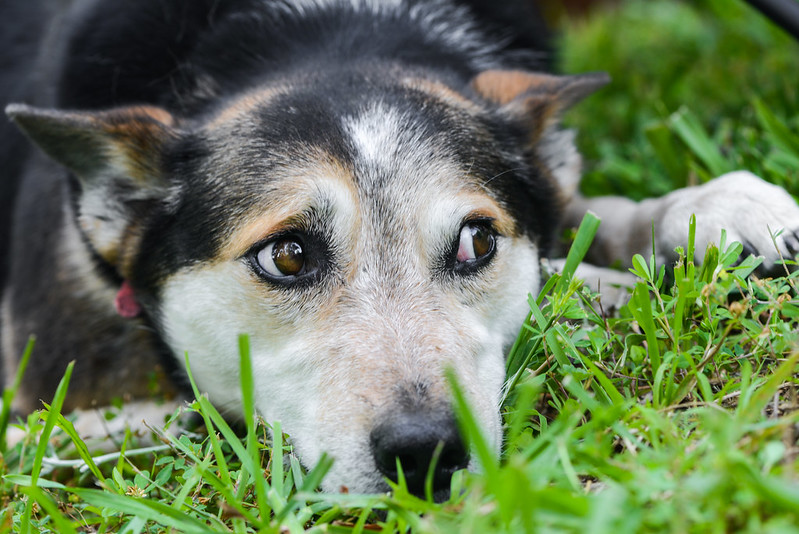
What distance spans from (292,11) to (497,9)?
1058 millimetres

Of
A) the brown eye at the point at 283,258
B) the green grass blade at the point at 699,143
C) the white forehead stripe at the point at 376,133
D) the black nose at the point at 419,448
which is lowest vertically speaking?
the green grass blade at the point at 699,143

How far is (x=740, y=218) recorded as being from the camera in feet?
8.55

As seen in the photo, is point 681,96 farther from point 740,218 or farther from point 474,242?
point 474,242

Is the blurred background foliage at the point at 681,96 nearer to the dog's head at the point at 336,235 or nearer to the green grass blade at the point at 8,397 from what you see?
the dog's head at the point at 336,235

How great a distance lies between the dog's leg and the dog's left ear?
1.72 feet

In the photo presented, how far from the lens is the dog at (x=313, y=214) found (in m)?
2.23

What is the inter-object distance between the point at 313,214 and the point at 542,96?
1105 millimetres

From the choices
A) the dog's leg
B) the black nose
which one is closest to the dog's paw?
the dog's leg

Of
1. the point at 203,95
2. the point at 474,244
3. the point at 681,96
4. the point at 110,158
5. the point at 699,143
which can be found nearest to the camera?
the point at 474,244

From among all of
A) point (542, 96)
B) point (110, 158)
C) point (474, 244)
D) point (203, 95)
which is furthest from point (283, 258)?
point (542, 96)

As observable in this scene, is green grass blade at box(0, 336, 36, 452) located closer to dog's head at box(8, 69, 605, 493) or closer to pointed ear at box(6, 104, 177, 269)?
dog's head at box(8, 69, 605, 493)

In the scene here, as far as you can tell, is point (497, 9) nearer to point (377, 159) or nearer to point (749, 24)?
point (377, 159)

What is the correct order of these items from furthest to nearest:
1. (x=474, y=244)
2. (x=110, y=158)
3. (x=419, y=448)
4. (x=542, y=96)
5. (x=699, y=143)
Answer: (x=699, y=143), (x=542, y=96), (x=110, y=158), (x=474, y=244), (x=419, y=448)

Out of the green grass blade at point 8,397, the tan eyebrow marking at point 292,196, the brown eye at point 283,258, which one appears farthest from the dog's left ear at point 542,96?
the green grass blade at point 8,397
